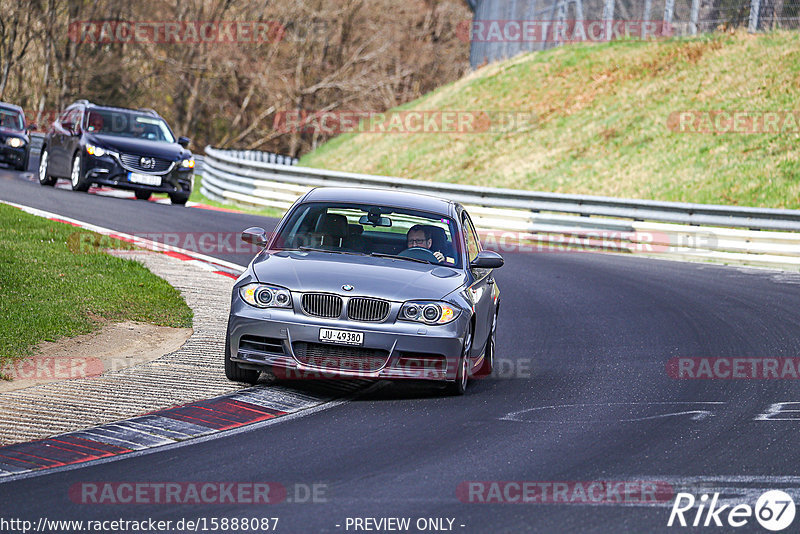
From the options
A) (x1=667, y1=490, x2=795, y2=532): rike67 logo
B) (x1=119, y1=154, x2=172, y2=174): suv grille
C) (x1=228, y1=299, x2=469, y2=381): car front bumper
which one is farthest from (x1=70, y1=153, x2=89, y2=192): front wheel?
(x1=667, y1=490, x2=795, y2=532): rike67 logo

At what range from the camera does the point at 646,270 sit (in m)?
19.3

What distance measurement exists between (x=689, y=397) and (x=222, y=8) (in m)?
49.7

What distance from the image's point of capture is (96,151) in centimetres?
2373

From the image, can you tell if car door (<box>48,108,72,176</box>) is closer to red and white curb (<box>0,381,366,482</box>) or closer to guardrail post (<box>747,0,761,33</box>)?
red and white curb (<box>0,381,366,482</box>)

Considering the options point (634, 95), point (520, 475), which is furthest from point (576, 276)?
point (634, 95)

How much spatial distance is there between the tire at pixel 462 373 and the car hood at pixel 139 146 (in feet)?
52.2

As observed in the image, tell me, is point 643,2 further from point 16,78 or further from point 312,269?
point 16,78

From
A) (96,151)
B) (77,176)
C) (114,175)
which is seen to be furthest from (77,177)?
(114,175)

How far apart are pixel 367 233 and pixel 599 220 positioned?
14.5 meters

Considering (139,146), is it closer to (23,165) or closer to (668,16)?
(23,165)

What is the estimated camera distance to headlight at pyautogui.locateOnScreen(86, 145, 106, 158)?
2370cm

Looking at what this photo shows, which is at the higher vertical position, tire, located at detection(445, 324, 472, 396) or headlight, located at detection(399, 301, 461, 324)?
headlight, located at detection(399, 301, 461, 324)

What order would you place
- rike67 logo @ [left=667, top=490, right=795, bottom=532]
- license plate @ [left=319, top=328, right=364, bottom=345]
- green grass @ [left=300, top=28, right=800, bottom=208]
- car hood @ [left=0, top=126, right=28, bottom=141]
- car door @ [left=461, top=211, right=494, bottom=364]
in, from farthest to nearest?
1. car hood @ [left=0, top=126, right=28, bottom=141]
2. green grass @ [left=300, top=28, right=800, bottom=208]
3. car door @ [left=461, top=211, right=494, bottom=364]
4. license plate @ [left=319, top=328, right=364, bottom=345]
5. rike67 logo @ [left=667, top=490, right=795, bottom=532]

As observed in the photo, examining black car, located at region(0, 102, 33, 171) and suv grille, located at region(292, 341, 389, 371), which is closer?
suv grille, located at region(292, 341, 389, 371)
